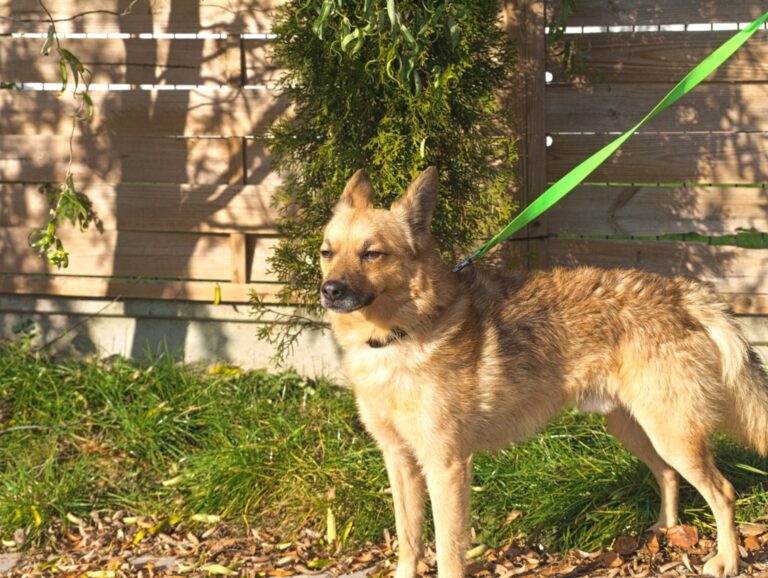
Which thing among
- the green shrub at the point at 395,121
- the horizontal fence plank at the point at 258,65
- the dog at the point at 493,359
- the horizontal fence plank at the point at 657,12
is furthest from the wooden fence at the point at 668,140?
the horizontal fence plank at the point at 258,65

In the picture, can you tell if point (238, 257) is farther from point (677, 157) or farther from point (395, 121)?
point (677, 157)

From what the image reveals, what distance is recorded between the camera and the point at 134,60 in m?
6.38

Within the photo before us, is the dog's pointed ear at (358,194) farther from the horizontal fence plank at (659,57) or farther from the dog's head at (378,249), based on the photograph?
the horizontal fence plank at (659,57)

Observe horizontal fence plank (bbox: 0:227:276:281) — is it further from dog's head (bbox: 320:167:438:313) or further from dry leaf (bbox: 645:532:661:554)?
dry leaf (bbox: 645:532:661:554)

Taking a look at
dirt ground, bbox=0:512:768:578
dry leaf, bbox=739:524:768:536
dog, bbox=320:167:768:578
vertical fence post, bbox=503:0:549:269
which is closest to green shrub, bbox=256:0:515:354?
vertical fence post, bbox=503:0:549:269

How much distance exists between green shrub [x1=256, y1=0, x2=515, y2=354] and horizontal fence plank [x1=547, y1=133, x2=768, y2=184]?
0.63 m

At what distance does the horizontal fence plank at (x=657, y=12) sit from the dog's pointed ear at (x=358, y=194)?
227cm

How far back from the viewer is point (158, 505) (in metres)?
4.99

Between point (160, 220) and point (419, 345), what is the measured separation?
3.08 meters

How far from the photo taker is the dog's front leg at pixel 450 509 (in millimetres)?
3863

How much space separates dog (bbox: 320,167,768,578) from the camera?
3.87m

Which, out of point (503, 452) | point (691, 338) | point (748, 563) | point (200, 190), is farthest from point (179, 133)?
point (748, 563)

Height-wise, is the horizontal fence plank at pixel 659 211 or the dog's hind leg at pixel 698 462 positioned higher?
the horizontal fence plank at pixel 659 211

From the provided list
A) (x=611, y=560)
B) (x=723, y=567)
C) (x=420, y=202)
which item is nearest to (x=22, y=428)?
(x=420, y=202)
